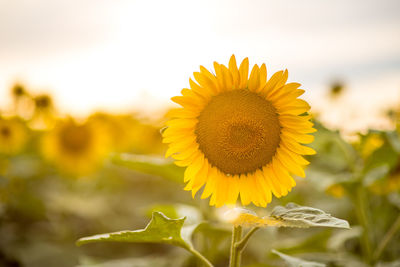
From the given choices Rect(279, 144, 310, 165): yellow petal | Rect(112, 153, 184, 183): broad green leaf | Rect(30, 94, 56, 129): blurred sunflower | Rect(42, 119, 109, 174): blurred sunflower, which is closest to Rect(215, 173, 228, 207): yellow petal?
Rect(279, 144, 310, 165): yellow petal

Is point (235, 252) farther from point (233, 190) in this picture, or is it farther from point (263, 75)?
point (263, 75)

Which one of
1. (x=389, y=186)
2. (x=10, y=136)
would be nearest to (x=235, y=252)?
(x=389, y=186)

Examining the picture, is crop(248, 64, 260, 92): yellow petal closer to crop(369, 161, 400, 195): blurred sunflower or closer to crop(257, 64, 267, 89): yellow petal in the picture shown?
crop(257, 64, 267, 89): yellow petal

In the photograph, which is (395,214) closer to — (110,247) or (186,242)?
(186,242)

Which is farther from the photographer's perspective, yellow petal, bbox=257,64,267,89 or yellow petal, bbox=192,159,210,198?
yellow petal, bbox=192,159,210,198

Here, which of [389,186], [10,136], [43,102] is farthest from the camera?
[43,102]

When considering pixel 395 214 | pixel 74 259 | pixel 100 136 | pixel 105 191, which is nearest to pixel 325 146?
pixel 395 214

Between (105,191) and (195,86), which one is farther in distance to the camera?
(105,191)
